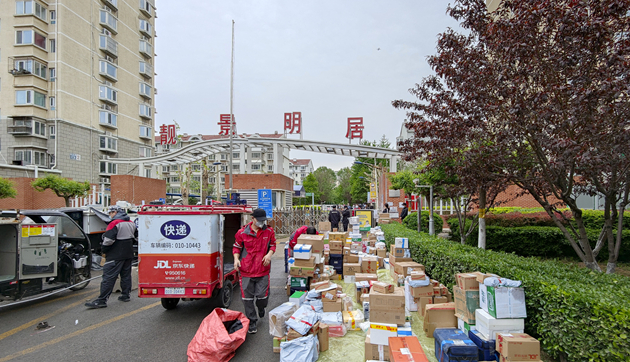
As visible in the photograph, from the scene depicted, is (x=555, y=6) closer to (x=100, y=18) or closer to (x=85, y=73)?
(x=85, y=73)

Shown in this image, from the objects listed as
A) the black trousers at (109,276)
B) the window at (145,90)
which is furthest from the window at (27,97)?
the black trousers at (109,276)

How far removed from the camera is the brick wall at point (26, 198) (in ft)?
71.8

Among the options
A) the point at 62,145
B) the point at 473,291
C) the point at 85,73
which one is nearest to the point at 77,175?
the point at 62,145

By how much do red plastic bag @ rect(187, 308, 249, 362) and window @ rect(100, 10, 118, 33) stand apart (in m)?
38.2

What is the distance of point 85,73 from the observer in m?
30.9

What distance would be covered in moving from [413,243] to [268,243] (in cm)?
469

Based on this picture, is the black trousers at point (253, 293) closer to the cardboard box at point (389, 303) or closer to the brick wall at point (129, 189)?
the cardboard box at point (389, 303)

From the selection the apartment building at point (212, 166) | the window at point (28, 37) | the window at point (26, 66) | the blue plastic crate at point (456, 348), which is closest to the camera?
the blue plastic crate at point (456, 348)

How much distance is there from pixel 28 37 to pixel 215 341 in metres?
34.9

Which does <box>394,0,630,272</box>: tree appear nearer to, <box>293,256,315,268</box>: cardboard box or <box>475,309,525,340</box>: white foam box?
<box>475,309,525,340</box>: white foam box

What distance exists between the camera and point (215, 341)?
428cm

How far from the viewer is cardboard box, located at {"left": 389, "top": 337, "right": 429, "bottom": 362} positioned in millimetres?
3693

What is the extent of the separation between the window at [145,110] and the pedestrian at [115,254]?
36845 millimetres

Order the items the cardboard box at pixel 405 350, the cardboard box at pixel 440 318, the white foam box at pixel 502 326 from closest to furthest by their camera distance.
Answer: the cardboard box at pixel 405 350
the white foam box at pixel 502 326
the cardboard box at pixel 440 318
